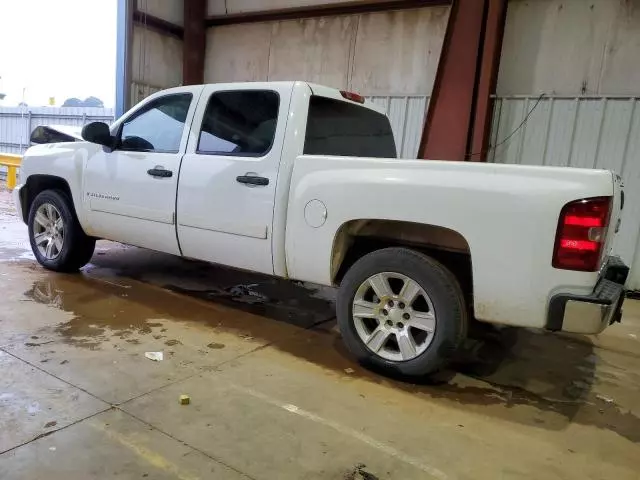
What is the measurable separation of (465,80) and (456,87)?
151 millimetres

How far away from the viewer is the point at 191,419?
256cm

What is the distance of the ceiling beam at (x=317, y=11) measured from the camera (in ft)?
25.5

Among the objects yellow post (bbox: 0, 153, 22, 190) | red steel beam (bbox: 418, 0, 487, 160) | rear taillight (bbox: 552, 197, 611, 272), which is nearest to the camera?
rear taillight (bbox: 552, 197, 611, 272)

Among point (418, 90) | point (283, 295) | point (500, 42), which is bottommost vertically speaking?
point (283, 295)

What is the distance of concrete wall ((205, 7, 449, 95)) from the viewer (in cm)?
784

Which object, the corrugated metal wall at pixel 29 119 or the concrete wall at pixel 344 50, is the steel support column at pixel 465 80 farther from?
the corrugated metal wall at pixel 29 119

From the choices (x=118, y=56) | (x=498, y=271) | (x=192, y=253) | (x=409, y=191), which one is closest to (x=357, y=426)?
(x=498, y=271)

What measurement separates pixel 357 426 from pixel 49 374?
187 cm

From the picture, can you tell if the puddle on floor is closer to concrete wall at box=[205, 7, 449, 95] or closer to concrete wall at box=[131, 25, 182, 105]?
concrete wall at box=[205, 7, 449, 95]

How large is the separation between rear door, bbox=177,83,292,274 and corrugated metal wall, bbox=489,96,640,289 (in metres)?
4.56

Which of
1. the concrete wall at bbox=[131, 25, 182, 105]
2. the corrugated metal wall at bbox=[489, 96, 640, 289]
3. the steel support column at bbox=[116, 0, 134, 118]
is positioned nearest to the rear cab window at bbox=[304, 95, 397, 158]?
the corrugated metal wall at bbox=[489, 96, 640, 289]

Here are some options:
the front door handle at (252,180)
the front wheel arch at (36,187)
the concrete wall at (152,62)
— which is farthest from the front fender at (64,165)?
the concrete wall at (152,62)

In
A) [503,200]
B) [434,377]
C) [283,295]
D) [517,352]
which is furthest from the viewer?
[283,295]

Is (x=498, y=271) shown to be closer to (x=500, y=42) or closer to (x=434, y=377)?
(x=434, y=377)
